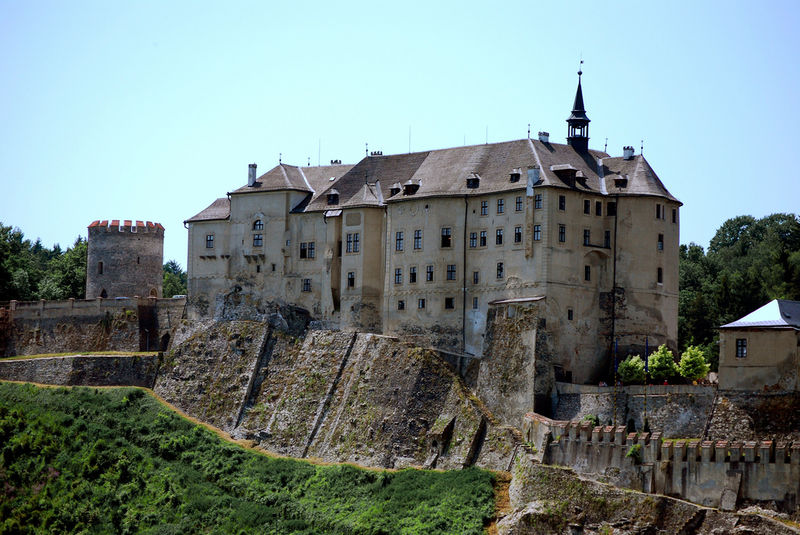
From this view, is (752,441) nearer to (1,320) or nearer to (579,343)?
(579,343)

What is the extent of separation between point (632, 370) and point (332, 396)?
2070cm

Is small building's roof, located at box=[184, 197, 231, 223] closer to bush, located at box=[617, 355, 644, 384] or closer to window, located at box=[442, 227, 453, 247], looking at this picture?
window, located at box=[442, 227, 453, 247]

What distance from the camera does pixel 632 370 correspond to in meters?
90.2

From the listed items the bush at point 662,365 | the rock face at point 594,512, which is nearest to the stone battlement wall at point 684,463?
the rock face at point 594,512

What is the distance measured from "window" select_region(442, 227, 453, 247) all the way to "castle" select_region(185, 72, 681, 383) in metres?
0.09

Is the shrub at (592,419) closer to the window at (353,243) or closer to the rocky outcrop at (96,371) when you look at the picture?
the window at (353,243)

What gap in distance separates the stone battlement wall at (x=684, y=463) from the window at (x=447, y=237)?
20.6m

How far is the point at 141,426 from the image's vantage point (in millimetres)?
100750

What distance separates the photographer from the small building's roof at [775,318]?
77.3 metres

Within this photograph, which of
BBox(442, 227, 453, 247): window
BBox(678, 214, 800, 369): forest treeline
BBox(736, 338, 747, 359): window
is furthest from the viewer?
BBox(678, 214, 800, 369): forest treeline

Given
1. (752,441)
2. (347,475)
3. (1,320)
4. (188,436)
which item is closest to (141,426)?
(188,436)

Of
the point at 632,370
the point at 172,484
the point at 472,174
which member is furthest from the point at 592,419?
the point at 172,484

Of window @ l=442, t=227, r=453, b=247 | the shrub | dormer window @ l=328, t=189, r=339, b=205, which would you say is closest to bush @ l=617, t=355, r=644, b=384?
the shrub

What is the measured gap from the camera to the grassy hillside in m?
84.5
